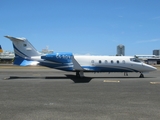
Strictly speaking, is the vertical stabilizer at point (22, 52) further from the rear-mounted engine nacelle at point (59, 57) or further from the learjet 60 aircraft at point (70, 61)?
the rear-mounted engine nacelle at point (59, 57)

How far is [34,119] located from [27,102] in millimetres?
3032

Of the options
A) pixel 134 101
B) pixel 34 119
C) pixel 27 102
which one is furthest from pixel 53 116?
pixel 134 101

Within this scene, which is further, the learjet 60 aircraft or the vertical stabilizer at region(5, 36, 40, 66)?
the vertical stabilizer at region(5, 36, 40, 66)

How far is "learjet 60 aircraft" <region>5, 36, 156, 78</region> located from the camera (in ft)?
78.7

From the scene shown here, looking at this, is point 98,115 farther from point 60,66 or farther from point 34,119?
point 60,66

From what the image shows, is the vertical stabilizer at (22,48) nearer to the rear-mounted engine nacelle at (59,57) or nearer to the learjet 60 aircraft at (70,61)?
the learjet 60 aircraft at (70,61)

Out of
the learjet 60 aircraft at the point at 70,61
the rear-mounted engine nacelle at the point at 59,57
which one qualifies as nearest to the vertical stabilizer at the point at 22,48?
the learjet 60 aircraft at the point at 70,61

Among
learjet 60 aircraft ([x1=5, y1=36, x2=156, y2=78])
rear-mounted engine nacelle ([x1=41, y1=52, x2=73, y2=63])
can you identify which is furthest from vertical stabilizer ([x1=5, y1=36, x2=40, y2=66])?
rear-mounted engine nacelle ([x1=41, y1=52, x2=73, y2=63])

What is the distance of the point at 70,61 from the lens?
24.0 meters

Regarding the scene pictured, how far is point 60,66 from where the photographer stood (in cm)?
2412

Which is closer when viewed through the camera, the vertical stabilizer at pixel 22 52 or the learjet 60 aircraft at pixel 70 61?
the learjet 60 aircraft at pixel 70 61

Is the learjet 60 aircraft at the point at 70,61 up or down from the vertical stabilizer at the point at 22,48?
down

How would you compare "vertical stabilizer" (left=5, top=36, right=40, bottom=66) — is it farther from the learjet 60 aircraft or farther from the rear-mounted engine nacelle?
the rear-mounted engine nacelle

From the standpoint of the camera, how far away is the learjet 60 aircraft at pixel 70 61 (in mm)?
24000
